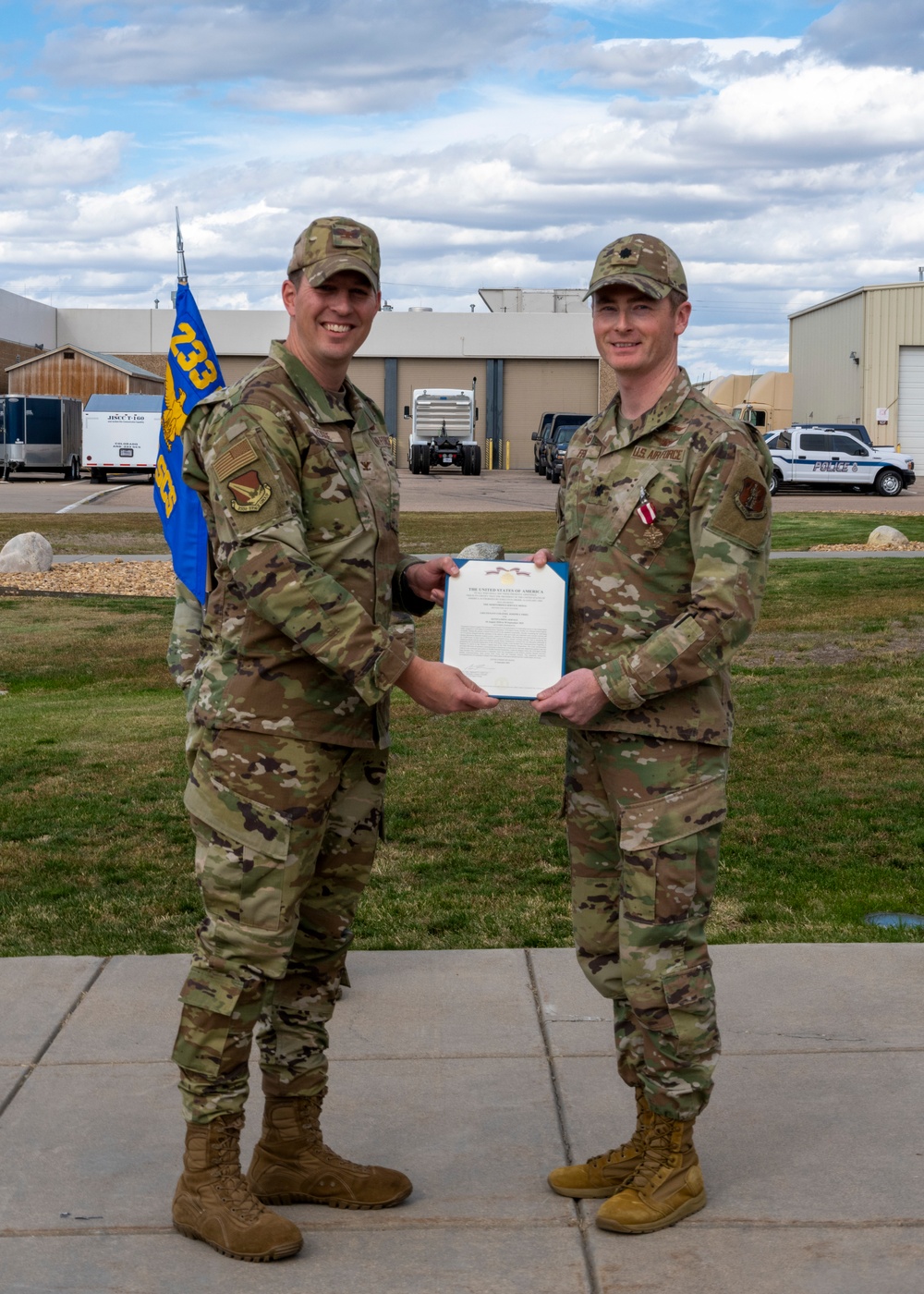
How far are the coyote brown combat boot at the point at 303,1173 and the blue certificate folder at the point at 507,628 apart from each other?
1148mm

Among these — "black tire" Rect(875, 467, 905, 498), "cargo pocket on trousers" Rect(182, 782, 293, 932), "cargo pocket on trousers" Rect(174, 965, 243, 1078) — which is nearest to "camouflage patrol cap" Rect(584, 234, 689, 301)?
"cargo pocket on trousers" Rect(182, 782, 293, 932)

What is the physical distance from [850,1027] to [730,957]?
700 millimetres


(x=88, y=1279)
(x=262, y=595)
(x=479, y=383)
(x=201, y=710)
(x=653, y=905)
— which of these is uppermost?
(x=479, y=383)

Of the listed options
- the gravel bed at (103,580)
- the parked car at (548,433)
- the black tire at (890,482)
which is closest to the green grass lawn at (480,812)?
the gravel bed at (103,580)

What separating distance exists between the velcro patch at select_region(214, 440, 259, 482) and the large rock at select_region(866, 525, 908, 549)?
19096mm

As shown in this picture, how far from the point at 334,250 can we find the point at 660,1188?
7.47 feet

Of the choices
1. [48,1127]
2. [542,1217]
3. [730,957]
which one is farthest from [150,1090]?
[730,957]

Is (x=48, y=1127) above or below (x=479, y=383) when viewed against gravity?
below

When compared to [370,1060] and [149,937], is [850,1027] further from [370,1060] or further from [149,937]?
[149,937]

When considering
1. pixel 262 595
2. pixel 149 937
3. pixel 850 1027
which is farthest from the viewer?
pixel 149 937

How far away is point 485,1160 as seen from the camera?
3914 millimetres

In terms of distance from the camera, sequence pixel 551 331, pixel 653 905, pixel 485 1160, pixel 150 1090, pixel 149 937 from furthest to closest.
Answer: pixel 551 331 < pixel 149 937 < pixel 150 1090 < pixel 485 1160 < pixel 653 905

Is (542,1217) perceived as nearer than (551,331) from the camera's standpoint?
Yes

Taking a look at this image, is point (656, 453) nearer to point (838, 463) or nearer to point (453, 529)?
point (453, 529)
